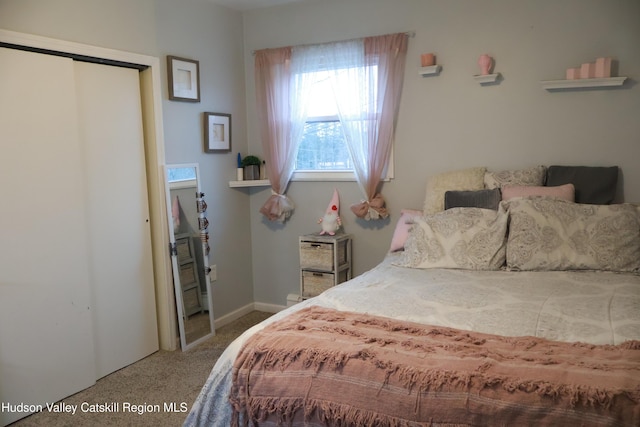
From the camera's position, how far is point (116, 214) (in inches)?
122

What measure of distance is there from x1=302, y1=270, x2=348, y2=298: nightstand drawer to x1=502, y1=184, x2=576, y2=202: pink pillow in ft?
4.43

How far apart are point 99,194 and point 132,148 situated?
1.24 feet

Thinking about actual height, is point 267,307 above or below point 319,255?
below

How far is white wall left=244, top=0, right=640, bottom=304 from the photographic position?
2922 millimetres

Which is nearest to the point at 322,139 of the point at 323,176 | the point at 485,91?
the point at 323,176

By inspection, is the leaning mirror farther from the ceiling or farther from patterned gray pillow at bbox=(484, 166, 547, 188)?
patterned gray pillow at bbox=(484, 166, 547, 188)

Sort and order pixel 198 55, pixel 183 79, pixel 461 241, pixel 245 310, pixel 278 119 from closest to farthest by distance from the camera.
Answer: pixel 461 241
pixel 183 79
pixel 198 55
pixel 278 119
pixel 245 310

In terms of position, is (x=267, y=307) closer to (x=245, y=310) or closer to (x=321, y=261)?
(x=245, y=310)

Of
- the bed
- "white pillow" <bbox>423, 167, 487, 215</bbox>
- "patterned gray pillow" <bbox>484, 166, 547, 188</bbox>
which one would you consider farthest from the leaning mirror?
"patterned gray pillow" <bbox>484, 166, 547, 188</bbox>

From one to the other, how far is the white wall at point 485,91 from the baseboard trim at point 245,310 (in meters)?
0.78

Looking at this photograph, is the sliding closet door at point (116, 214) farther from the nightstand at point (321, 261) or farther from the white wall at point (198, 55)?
the nightstand at point (321, 261)

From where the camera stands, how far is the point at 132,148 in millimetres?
3172

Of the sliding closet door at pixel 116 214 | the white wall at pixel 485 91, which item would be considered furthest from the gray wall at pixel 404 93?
the sliding closet door at pixel 116 214

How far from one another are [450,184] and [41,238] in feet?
7.94
